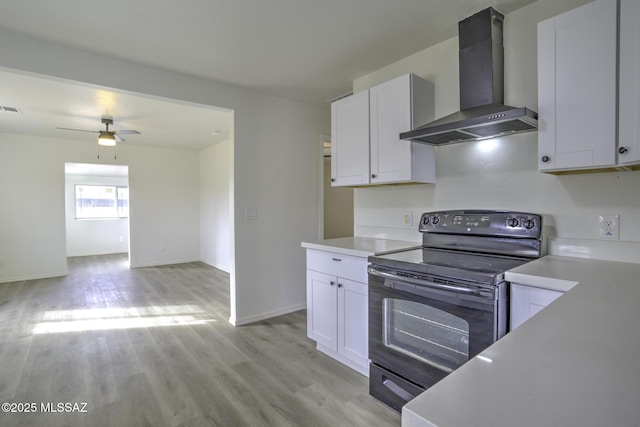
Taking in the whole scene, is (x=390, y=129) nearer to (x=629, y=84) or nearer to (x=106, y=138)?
(x=629, y=84)

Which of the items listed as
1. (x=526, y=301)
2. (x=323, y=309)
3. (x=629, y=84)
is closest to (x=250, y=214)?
(x=323, y=309)

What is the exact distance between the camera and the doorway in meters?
8.16

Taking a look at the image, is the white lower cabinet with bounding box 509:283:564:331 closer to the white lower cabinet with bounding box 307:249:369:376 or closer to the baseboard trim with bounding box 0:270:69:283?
the white lower cabinet with bounding box 307:249:369:376

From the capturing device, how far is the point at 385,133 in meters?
2.49

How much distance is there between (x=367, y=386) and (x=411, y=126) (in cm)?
185

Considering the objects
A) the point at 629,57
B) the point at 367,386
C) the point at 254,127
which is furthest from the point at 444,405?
the point at 254,127

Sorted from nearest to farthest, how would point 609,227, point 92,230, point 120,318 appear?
point 609,227 < point 120,318 < point 92,230

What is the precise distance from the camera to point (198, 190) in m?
7.33

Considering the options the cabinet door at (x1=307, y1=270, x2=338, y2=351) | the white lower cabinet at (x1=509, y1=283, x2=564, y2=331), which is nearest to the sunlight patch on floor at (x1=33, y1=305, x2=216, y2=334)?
the cabinet door at (x1=307, y1=270, x2=338, y2=351)

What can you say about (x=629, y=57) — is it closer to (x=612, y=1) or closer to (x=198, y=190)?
(x=612, y=1)

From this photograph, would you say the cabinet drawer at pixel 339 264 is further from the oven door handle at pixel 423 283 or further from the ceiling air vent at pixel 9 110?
the ceiling air vent at pixel 9 110

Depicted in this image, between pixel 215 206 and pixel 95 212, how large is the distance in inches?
172

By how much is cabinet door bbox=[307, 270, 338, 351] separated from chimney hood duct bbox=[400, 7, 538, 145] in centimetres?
126

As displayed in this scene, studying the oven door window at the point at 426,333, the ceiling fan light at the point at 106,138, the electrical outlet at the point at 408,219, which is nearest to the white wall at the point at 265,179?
the electrical outlet at the point at 408,219
